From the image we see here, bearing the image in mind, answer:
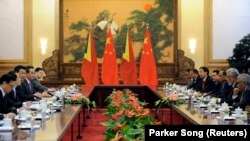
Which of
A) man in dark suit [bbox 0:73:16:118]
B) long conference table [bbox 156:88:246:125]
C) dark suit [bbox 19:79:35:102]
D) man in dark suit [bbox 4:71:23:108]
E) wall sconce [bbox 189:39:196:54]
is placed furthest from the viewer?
wall sconce [bbox 189:39:196:54]

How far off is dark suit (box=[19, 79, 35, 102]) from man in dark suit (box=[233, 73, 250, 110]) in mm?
3476

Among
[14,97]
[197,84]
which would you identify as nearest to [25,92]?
[14,97]

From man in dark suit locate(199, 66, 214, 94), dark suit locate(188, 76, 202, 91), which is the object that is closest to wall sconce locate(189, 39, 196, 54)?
dark suit locate(188, 76, 202, 91)

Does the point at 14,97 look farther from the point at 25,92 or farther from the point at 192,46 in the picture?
the point at 192,46

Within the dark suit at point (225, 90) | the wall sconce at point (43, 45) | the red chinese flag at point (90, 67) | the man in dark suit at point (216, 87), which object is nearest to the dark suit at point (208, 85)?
the man in dark suit at point (216, 87)

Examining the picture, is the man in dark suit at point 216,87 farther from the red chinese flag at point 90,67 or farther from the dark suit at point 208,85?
the red chinese flag at point 90,67

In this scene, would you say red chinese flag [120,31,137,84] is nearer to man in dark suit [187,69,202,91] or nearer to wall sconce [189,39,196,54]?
wall sconce [189,39,196,54]

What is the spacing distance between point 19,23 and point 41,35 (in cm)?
69

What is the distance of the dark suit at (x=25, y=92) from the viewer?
7.82 m

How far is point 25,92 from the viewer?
8281mm

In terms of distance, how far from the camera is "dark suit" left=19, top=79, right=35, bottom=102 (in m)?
7.82

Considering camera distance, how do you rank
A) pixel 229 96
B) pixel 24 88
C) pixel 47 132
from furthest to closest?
pixel 24 88 < pixel 229 96 < pixel 47 132

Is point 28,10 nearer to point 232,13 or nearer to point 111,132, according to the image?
point 232,13

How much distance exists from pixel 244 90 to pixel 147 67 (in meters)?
6.30
